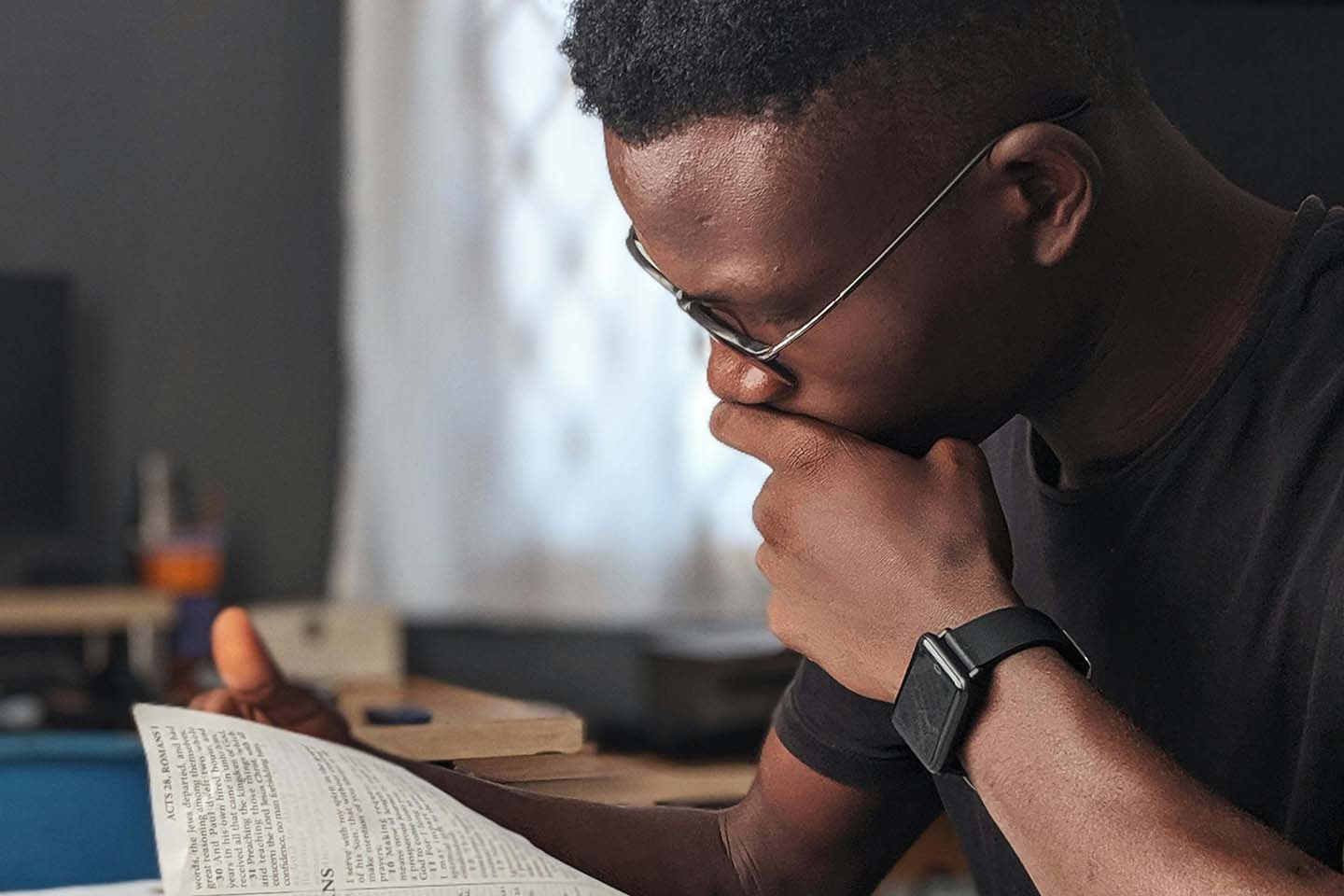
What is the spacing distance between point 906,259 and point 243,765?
0.37 metres

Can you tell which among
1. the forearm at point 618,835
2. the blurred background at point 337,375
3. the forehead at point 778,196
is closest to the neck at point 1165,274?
the forehead at point 778,196

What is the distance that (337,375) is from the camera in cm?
375

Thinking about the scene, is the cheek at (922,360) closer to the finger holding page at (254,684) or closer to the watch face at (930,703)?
the watch face at (930,703)

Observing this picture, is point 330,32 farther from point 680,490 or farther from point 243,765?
point 243,765

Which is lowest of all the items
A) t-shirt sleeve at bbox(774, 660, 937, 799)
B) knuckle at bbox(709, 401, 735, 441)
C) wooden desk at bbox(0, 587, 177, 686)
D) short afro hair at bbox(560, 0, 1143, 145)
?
wooden desk at bbox(0, 587, 177, 686)

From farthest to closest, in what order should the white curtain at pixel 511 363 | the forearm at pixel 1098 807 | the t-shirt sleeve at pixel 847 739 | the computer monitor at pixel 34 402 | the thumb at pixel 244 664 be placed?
the computer monitor at pixel 34 402, the white curtain at pixel 511 363, the t-shirt sleeve at pixel 847 739, the thumb at pixel 244 664, the forearm at pixel 1098 807

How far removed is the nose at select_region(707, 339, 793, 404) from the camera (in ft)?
2.71

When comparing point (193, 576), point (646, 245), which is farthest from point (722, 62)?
point (193, 576)

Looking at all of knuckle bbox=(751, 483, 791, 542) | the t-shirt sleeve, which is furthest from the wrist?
the t-shirt sleeve

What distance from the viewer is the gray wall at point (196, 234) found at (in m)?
3.61

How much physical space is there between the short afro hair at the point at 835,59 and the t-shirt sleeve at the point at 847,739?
35cm

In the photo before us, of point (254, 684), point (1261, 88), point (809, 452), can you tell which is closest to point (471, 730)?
point (254, 684)

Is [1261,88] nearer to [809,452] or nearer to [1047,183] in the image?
[1047,183]

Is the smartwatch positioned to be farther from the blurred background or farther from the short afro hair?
the blurred background
